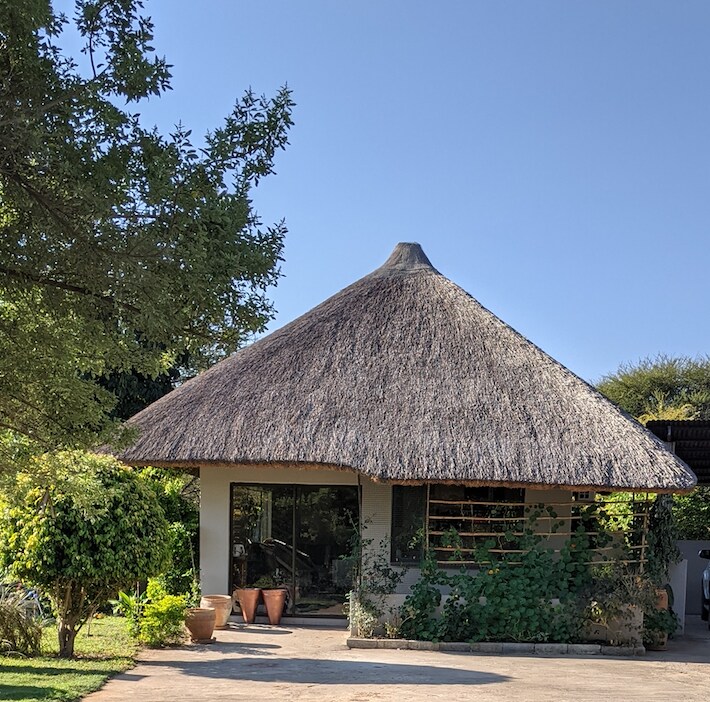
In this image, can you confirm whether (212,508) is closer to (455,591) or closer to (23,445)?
(455,591)

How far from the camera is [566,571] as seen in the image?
520 inches

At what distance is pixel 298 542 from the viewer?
14.8m

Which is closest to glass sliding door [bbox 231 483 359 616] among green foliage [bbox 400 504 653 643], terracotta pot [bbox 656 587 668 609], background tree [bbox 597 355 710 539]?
green foliage [bbox 400 504 653 643]

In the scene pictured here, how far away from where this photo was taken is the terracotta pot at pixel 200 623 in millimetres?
12266

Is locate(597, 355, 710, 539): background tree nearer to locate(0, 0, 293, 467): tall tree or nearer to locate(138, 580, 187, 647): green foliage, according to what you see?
locate(138, 580, 187, 647): green foliage

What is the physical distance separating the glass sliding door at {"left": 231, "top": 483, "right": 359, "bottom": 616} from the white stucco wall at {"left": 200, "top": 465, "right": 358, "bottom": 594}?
0.12 m

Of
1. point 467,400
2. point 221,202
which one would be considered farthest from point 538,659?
point 221,202

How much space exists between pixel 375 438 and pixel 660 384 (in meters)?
18.8

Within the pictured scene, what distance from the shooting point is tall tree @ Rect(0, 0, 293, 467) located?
19.6 ft

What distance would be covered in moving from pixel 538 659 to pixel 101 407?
23.0ft

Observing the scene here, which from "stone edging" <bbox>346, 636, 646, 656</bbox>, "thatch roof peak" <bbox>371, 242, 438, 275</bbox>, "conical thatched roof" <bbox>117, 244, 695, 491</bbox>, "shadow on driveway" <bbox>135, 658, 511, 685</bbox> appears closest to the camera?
"shadow on driveway" <bbox>135, 658, 511, 685</bbox>

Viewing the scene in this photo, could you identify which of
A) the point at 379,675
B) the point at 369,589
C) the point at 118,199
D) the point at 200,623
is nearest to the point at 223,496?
the point at 200,623

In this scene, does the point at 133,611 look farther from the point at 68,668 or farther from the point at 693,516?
the point at 693,516

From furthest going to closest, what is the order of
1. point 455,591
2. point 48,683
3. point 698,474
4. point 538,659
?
point 698,474 → point 455,591 → point 538,659 → point 48,683
